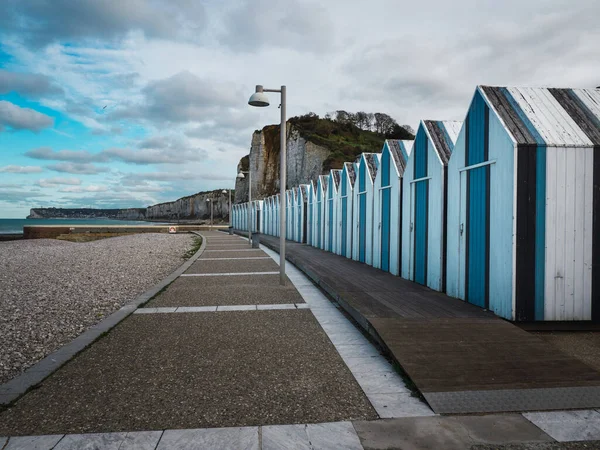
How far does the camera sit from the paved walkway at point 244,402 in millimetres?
2832

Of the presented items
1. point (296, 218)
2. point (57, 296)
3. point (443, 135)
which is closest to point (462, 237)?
point (443, 135)

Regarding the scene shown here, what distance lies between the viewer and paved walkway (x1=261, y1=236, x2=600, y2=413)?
3361 millimetres

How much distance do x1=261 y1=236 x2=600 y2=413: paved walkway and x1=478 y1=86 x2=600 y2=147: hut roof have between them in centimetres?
264

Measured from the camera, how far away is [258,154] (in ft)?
253

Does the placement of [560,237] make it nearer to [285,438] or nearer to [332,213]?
[285,438]

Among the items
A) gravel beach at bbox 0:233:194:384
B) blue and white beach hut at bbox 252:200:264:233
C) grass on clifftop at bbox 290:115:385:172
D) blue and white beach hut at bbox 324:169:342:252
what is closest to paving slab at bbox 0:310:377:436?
gravel beach at bbox 0:233:194:384

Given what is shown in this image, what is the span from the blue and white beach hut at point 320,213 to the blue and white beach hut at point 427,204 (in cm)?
908

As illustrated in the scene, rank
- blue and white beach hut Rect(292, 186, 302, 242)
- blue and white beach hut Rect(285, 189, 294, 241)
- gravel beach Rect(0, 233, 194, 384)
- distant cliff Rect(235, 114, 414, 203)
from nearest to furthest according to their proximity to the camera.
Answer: gravel beach Rect(0, 233, 194, 384) → blue and white beach hut Rect(292, 186, 302, 242) → blue and white beach hut Rect(285, 189, 294, 241) → distant cliff Rect(235, 114, 414, 203)

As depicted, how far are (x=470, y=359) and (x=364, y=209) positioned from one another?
902cm

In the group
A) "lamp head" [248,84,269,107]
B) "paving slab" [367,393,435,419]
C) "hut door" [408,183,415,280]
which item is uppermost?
"lamp head" [248,84,269,107]

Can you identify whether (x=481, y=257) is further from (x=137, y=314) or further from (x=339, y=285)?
(x=137, y=314)

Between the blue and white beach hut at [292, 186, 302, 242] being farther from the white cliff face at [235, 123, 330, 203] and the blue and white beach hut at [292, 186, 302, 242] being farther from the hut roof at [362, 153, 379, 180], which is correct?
the white cliff face at [235, 123, 330, 203]

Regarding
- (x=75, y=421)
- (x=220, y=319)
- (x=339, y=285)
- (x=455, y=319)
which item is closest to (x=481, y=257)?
(x=455, y=319)

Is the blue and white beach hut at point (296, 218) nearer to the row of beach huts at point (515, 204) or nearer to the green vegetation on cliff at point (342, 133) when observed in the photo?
the row of beach huts at point (515, 204)
